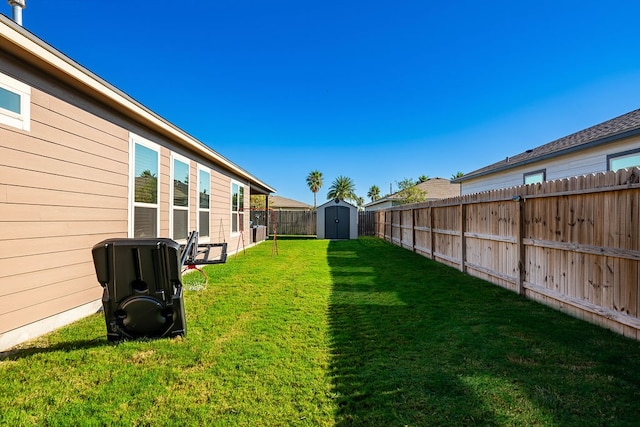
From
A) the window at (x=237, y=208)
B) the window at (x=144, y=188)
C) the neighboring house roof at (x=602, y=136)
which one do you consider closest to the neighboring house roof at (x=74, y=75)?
the window at (x=144, y=188)

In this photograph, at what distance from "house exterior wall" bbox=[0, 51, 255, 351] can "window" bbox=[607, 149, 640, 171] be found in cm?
935

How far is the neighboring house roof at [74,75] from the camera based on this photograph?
2672 mm

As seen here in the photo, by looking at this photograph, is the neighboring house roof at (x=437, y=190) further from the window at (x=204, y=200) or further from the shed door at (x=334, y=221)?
the window at (x=204, y=200)

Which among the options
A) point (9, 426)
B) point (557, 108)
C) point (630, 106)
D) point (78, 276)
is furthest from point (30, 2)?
point (557, 108)

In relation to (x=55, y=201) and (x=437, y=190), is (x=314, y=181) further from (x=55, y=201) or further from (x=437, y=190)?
(x=55, y=201)

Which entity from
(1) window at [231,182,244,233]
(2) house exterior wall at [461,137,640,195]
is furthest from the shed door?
(2) house exterior wall at [461,137,640,195]

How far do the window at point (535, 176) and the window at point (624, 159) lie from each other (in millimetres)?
2367

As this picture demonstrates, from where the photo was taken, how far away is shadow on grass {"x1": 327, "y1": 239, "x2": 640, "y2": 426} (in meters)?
1.89

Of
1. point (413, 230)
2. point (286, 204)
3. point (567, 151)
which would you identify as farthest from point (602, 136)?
point (286, 204)

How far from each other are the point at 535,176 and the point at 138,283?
435 inches

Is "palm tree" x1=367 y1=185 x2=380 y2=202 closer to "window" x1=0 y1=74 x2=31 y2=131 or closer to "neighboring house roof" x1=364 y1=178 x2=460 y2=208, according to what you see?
"neighboring house roof" x1=364 y1=178 x2=460 y2=208

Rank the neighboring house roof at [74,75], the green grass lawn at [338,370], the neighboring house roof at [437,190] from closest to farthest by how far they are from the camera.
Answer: the green grass lawn at [338,370], the neighboring house roof at [74,75], the neighboring house roof at [437,190]

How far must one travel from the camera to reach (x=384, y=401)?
203 centimetres

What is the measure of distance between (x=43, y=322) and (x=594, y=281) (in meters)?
6.00
